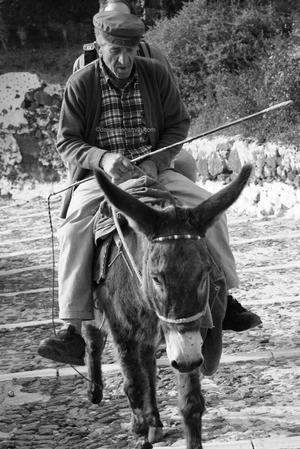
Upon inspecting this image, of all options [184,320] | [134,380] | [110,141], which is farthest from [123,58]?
[134,380]

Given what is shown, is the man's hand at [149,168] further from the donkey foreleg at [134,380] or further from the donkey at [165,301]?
the donkey foreleg at [134,380]

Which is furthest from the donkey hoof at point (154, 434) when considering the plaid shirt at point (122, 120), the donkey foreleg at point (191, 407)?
the plaid shirt at point (122, 120)

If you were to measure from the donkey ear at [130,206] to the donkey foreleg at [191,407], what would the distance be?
1.02m

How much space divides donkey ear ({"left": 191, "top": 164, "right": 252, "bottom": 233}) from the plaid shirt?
1.36 m

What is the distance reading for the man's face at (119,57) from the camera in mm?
4613

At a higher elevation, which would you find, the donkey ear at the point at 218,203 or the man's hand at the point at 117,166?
the man's hand at the point at 117,166

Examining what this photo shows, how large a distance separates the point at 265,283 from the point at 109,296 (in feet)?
14.0

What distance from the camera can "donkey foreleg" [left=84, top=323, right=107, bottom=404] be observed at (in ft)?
17.8

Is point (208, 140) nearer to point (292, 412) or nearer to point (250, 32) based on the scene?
point (250, 32)

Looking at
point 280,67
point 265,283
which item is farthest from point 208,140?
point 265,283

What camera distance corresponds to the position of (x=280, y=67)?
1354 cm

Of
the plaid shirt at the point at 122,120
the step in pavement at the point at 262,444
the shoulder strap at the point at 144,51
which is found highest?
the shoulder strap at the point at 144,51

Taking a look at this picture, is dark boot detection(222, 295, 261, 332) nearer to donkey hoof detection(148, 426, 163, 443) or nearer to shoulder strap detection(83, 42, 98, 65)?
donkey hoof detection(148, 426, 163, 443)

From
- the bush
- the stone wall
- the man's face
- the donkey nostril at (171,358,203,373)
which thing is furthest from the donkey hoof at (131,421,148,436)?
the bush
